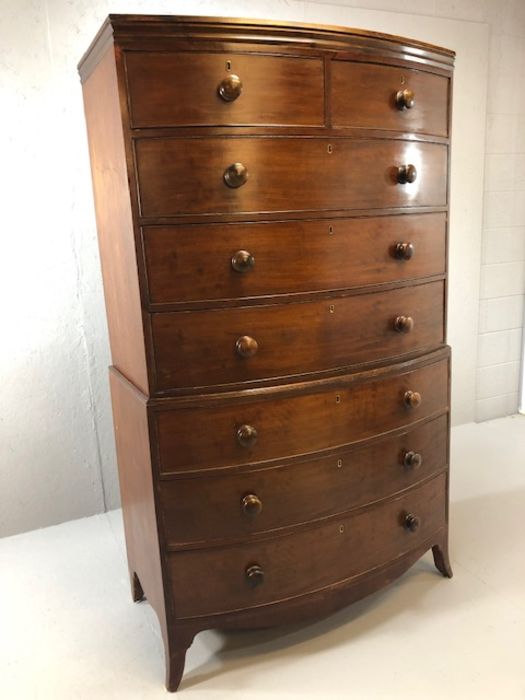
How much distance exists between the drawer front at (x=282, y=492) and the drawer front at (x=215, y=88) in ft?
2.88

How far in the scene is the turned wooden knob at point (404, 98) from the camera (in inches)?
61.4

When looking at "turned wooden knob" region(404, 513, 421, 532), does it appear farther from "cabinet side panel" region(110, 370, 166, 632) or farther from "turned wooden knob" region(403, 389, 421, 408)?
"cabinet side panel" region(110, 370, 166, 632)

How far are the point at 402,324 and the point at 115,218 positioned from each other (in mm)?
845

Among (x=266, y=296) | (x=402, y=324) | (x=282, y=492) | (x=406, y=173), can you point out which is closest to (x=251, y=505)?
(x=282, y=492)

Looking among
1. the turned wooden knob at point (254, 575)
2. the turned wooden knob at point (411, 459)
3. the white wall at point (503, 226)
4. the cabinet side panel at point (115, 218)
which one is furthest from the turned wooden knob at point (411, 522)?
the white wall at point (503, 226)

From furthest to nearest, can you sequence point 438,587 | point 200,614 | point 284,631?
point 438,587
point 284,631
point 200,614

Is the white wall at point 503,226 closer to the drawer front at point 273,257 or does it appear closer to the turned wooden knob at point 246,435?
the drawer front at point 273,257

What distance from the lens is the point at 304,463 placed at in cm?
160

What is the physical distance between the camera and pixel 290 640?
70.1 inches

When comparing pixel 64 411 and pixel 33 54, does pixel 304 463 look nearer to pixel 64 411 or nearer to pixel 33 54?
pixel 64 411

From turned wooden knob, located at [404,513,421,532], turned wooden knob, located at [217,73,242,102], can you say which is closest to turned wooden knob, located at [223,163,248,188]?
turned wooden knob, located at [217,73,242,102]

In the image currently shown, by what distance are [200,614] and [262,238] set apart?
1015mm

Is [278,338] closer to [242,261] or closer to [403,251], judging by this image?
[242,261]

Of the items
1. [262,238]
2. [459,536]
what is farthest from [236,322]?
[459,536]
